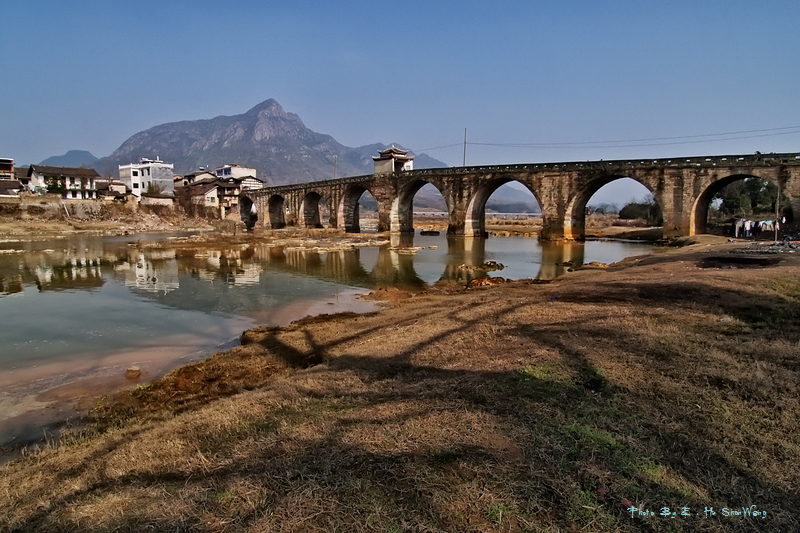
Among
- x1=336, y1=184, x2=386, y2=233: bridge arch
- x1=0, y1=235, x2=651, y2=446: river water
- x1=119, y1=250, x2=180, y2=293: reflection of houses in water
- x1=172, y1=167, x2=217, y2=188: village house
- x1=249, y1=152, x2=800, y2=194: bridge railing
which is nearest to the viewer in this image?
x1=0, y1=235, x2=651, y2=446: river water

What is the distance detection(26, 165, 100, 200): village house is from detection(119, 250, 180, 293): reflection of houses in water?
141ft

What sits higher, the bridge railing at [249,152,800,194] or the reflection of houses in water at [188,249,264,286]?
the bridge railing at [249,152,800,194]

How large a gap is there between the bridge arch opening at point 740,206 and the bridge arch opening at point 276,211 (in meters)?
53.3

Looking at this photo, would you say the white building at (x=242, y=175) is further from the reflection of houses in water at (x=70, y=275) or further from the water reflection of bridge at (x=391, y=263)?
the reflection of houses in water at (x=70, y=275)

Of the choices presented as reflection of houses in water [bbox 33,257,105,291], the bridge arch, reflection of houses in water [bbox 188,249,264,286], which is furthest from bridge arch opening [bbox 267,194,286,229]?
reflection of houses in water [bbox 33,257,105,291]

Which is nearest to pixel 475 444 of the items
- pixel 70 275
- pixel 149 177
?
pixel 70 275

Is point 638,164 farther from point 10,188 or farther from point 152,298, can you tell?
point 10,188

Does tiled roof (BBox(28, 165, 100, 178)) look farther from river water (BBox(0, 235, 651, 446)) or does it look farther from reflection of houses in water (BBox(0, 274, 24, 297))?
reflection of houses in water (BBox(0, 274, 24, 297))

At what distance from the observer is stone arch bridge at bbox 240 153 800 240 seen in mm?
29141

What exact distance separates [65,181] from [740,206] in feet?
275

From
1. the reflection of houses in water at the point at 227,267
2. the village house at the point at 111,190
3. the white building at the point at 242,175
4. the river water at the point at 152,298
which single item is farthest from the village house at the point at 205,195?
the reflection of houses in water at the point at 227,267

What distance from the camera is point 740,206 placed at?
4041 cm

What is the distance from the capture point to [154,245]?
34.4 meters

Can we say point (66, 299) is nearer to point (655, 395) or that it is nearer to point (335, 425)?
point (335, 425)
